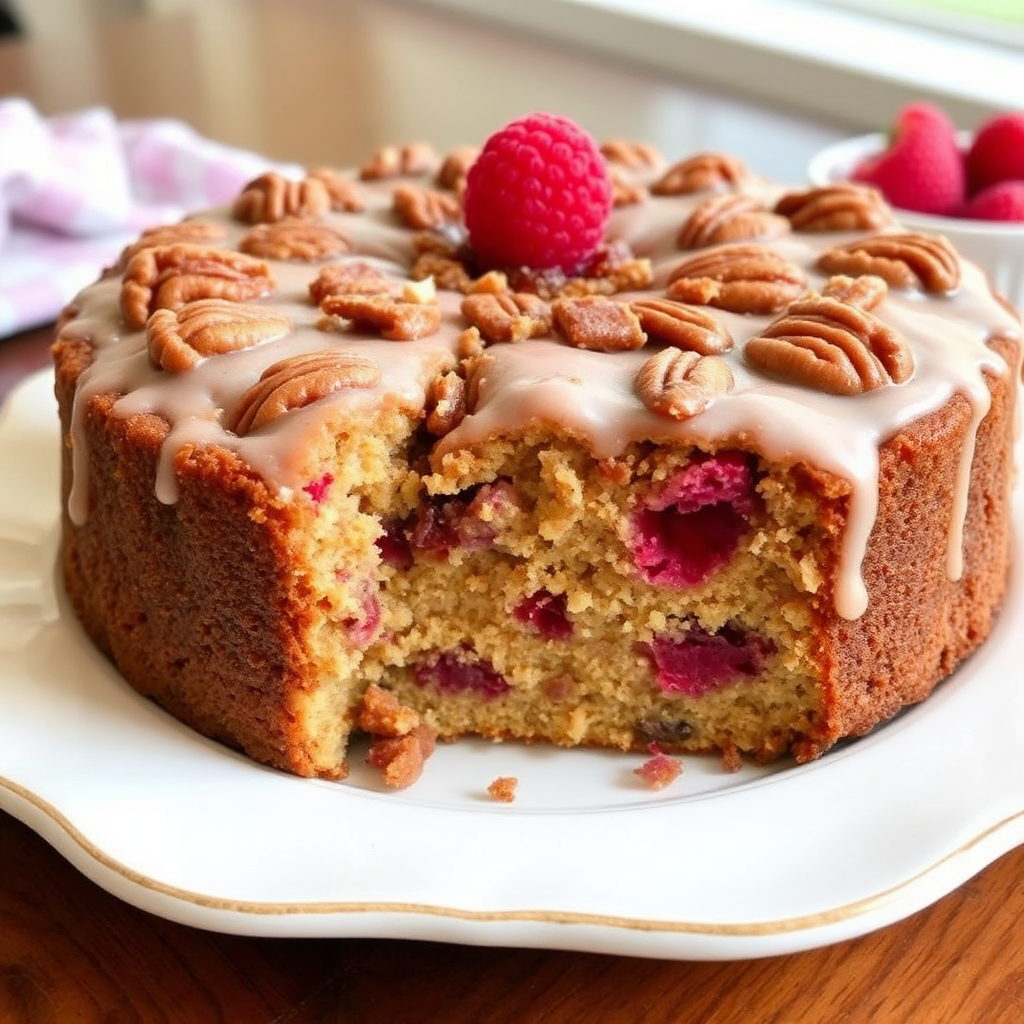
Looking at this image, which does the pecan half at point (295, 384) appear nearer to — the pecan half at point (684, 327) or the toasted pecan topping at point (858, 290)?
the pecan half at point (684, 327)

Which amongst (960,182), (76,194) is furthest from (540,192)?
(76,194)

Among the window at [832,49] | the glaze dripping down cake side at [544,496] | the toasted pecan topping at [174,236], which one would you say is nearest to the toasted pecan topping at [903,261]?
the glaze dripping down cake side at [544,496]

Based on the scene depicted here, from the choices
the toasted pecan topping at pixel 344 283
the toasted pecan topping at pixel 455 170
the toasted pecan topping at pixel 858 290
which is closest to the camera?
the toasted pecan topping at pixel 858 290

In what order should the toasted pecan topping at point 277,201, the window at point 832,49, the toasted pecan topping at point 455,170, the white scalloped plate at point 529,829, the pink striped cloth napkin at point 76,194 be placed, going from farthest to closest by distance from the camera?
the window at point 832,49, the pink striped cloth napkin at point 76,194, the toasted pecan topping at point 455,170, the toasted pecan topping at point 277,201, the white scalloped plate at point 529,829

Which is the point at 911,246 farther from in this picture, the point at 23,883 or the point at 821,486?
the point at 23,883

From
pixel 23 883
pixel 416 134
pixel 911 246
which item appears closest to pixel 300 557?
pixel 23 883

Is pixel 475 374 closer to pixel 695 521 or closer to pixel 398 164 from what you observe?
pixel 695 521

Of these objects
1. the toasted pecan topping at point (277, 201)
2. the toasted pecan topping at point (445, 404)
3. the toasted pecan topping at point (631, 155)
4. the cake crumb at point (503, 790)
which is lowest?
the cake crumb at point (503, 790)
